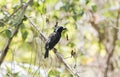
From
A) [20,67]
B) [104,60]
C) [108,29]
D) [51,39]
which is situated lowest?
[104,60]

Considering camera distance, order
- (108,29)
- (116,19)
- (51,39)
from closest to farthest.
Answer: (51,39)
(116,19)
(108,29)

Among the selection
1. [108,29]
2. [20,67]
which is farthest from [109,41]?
[20,67]

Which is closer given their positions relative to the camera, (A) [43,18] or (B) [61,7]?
(A) [43,18]

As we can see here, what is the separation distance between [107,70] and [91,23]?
1.87ft

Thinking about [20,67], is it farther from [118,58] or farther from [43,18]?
[118,58]

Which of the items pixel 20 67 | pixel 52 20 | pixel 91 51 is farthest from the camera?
pixel 91 51

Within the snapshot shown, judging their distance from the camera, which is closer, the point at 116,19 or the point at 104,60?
the point at 116,19

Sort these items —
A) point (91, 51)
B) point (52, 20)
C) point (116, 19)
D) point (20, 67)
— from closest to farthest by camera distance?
point (20, 67), point (52, 20), point (116, 19), point (91, 51)

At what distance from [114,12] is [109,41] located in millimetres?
367

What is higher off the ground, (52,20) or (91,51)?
(52,20)

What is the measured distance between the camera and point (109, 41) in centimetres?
479

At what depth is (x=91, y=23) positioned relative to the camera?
179 inches

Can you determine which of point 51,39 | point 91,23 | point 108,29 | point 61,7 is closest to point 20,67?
point 51,39

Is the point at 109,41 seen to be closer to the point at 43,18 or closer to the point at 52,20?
the point at 52,20
